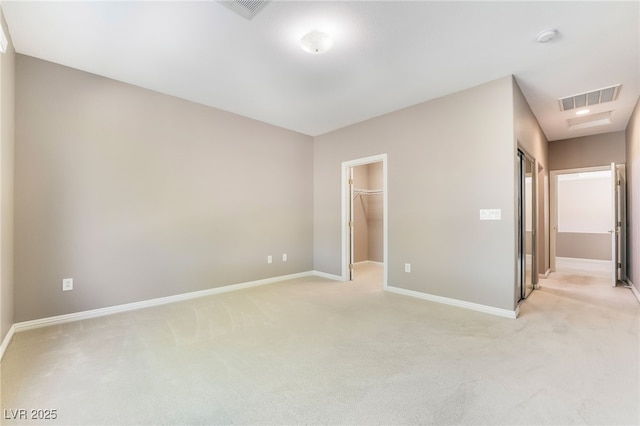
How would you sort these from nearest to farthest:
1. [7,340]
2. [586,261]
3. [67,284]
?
[7,340], [67,284], [586,261]

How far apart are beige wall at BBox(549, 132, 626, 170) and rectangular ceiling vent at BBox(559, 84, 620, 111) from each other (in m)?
2.00

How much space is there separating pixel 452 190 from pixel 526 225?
1.29 metres

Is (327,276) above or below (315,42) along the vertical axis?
below

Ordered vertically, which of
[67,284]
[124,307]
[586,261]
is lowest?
[586,261]

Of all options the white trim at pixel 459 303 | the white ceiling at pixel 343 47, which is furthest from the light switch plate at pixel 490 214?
the white ceiling at pixel 343 47

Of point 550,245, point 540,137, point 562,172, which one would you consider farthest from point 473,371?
point 562,172

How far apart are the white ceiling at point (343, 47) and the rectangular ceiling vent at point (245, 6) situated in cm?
6

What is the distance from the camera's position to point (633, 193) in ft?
13.2

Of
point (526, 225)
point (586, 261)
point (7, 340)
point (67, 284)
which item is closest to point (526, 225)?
point (526, 225)

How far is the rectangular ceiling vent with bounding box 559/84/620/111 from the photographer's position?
3381 mm

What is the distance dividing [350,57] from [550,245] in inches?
222

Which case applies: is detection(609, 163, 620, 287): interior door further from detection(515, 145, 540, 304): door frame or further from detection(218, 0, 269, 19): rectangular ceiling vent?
detection(218, 0, 269, 19): rectangular ceiling vent

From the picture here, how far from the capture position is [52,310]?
9.10 feet

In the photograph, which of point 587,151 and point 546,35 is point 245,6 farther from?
point 587,151
